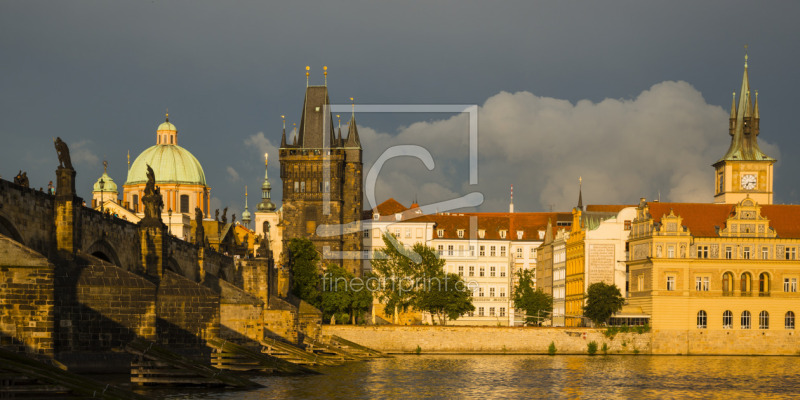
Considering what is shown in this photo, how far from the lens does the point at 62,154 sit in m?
43.8

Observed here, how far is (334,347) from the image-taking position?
3046 inches

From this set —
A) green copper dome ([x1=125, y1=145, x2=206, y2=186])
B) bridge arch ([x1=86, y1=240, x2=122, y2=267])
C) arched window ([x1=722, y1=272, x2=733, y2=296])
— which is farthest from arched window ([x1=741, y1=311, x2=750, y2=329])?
green copper dome ([x1=125, y1=145, x2=206, y2=186])

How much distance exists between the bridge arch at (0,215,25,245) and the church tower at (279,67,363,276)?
283 ft

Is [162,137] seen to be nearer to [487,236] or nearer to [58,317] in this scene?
[487,236]

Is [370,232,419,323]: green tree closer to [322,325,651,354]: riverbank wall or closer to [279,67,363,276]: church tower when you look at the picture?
[279,67,363,276]: church tower

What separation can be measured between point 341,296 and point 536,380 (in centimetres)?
4401

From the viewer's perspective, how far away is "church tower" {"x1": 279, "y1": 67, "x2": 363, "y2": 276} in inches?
5079

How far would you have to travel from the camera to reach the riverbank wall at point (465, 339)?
9200 cm

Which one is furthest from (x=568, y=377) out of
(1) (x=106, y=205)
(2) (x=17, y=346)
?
(1) (x=106, y=205)

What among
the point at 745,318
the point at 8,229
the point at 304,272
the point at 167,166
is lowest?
the point at 745,318

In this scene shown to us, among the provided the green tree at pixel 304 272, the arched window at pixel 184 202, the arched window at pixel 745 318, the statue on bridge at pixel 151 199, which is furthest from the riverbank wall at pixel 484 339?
the arched window at pixel 184 202

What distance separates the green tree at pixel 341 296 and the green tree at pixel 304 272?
84cm

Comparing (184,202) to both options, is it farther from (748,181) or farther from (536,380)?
(536,380)

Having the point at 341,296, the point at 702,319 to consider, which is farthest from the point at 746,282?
the point at 341,296
